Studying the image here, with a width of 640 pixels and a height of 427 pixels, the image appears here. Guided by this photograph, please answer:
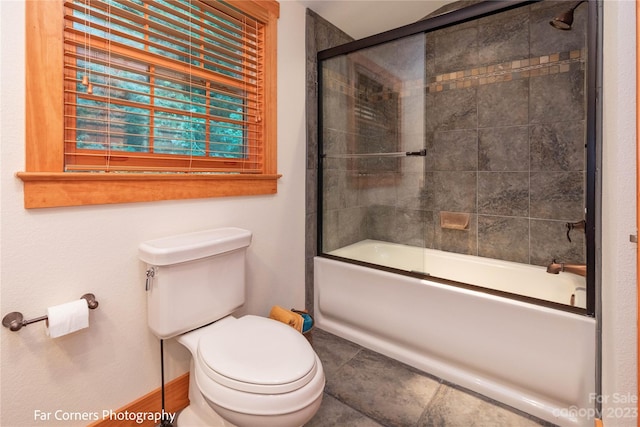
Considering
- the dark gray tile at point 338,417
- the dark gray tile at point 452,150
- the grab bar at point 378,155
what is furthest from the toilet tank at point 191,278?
the dark gray tile at point 452,150

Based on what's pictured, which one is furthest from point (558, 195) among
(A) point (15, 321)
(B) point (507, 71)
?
(A) point (15, 321)

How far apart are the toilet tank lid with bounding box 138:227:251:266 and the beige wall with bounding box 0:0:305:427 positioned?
0.26 feet

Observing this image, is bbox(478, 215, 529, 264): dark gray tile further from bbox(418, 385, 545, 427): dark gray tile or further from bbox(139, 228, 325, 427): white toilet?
bbox(139, 228, 325, 427): white toilet

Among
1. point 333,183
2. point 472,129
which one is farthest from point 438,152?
point 333,183

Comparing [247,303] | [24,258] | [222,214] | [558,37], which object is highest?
[558,37]

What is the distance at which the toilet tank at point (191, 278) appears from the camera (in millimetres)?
1272

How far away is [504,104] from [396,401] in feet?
6.62

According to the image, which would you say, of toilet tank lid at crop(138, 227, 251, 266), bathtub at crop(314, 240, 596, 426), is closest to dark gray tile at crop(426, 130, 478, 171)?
bathtub at crop(314, 240, 596, 426)

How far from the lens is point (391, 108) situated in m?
2.10

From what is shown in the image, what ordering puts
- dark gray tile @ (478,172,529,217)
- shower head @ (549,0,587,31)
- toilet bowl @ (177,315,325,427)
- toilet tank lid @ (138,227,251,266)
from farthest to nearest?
1. dark gray tile @ (478,172,529,217)
2. shower head @ (549,0,587,31)
3. toilet tank lid @ (138,227,251,266)
4. toilet bowl @ (177,315,325,427)

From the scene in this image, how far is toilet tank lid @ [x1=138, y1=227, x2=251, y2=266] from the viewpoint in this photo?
1.24 meters

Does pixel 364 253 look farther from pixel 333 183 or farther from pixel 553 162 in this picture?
pixel 553 162

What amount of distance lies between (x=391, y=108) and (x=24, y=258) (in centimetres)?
201

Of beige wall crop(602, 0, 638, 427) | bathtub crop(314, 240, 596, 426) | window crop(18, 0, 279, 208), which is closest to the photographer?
beige wall crop(602, 0, 638, 427)
